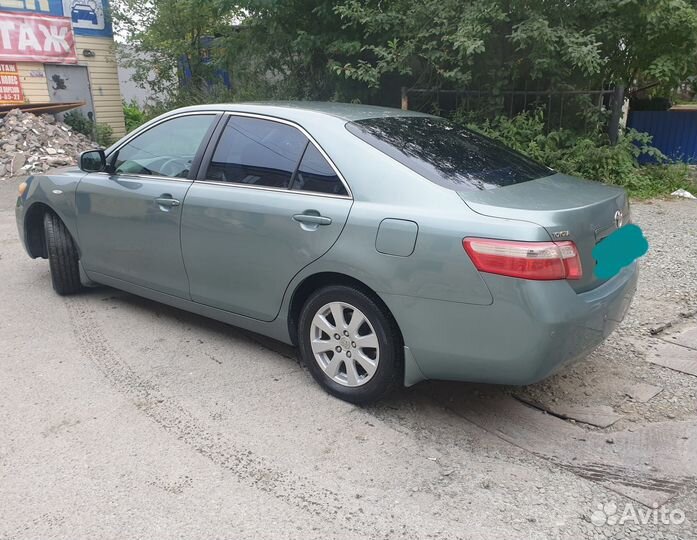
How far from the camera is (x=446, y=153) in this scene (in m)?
3.51

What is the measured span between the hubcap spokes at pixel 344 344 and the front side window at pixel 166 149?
1.47 meters

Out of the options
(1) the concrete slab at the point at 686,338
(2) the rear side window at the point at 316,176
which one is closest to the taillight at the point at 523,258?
(2) the rear side window at the point at 316,176

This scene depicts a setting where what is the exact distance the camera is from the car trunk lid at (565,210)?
281cm

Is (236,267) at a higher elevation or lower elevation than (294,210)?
lower

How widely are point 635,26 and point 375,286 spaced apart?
6737 millimetres

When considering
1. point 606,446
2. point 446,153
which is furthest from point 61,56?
point 606,446

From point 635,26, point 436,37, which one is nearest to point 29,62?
point 436,37

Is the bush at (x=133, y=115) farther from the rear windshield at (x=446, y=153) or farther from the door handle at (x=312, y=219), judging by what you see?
the door handle at (x=312, y=219)

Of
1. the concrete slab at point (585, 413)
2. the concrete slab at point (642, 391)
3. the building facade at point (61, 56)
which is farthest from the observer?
the building facade at point (61, 56)

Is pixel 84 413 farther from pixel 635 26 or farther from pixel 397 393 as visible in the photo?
pixel 635 26

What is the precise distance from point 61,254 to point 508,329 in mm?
3776

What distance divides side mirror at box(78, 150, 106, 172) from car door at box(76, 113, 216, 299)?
5cm

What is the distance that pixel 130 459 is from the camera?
293 cm

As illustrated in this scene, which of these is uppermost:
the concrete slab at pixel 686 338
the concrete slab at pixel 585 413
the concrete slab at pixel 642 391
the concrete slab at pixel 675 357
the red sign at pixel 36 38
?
the red sign at pixel 36 38
